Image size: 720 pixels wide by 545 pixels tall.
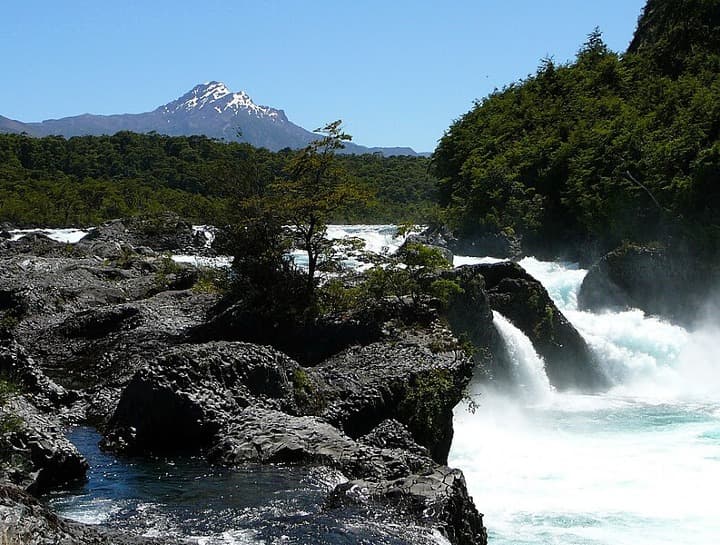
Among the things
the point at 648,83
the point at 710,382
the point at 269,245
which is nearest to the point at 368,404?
the point at 269,245

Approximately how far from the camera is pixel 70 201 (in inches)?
2416

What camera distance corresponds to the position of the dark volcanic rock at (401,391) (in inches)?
500

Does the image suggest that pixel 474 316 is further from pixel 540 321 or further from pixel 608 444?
pixel 608 444

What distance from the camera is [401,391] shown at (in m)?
13.2

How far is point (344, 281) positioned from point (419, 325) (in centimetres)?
315

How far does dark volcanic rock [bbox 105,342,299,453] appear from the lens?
10.8 metres

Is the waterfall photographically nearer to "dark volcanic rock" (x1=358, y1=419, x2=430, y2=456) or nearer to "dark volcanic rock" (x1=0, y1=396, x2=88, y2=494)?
"dark volcanic rock" (x1=358, y1=419, x2=430, y2=456)

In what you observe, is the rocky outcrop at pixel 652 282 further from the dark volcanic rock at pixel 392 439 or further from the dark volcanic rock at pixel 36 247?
the dark volcanic rock at pixel 36 247

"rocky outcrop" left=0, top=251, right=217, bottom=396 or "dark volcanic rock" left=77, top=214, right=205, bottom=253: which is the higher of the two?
"dark volcanic rock" left=77, top=214, right=205, bottom=253

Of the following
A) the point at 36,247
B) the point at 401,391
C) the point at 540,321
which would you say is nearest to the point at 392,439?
the point at 401,391

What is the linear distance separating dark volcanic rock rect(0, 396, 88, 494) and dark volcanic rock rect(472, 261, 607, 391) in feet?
47.4

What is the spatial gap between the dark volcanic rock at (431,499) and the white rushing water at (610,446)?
10.9ft

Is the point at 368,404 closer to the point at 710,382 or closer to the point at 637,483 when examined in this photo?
the point at 637,483

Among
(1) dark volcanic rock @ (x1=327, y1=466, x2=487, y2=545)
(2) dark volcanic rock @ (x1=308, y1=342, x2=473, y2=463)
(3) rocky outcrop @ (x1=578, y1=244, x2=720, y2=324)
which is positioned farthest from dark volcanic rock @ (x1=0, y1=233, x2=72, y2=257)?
(1) dark volcanic rock @ (x1=327, y1=466, x2=487, y2=545)
